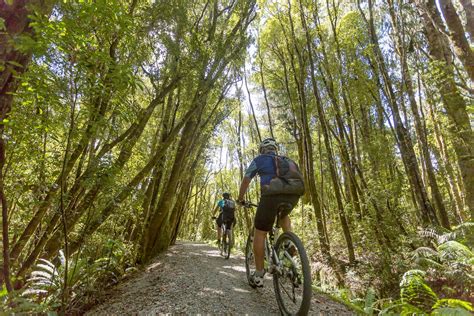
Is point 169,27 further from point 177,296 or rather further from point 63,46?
point 177,296

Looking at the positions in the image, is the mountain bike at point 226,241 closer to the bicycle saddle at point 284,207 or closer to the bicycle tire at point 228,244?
the bicycle tire at point 228,244

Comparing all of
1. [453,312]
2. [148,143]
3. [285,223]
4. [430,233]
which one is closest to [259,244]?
[285,223]

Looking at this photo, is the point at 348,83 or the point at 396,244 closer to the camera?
the point at 396,244

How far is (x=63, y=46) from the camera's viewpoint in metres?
2.50

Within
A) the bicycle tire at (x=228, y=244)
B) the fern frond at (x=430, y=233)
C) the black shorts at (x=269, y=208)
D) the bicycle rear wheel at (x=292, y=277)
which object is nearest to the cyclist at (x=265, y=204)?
the black shorts at (x=269, y=208)

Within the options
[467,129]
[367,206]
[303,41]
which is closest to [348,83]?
[303,41]

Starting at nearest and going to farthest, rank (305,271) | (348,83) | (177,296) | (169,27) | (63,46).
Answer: (63,46) < (305,271) < (177,296) < (169,27) < (348,83)

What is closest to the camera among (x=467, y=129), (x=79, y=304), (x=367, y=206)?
(x=79, y=304)

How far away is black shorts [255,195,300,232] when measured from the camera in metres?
3.32

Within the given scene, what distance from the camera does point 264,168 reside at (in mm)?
3457

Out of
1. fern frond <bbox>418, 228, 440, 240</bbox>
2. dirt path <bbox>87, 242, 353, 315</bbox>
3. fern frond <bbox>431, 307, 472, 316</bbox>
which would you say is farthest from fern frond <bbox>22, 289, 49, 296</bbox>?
fern frond <bbox>418, 228, 440, 240</bbox>

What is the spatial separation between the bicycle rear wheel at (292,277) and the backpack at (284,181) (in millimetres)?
505

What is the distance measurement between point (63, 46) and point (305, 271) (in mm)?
3124

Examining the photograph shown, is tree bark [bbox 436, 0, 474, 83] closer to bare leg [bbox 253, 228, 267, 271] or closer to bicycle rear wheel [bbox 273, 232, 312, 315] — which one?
bicycle rear wheel [bbox 273, 232, 312, 315]
